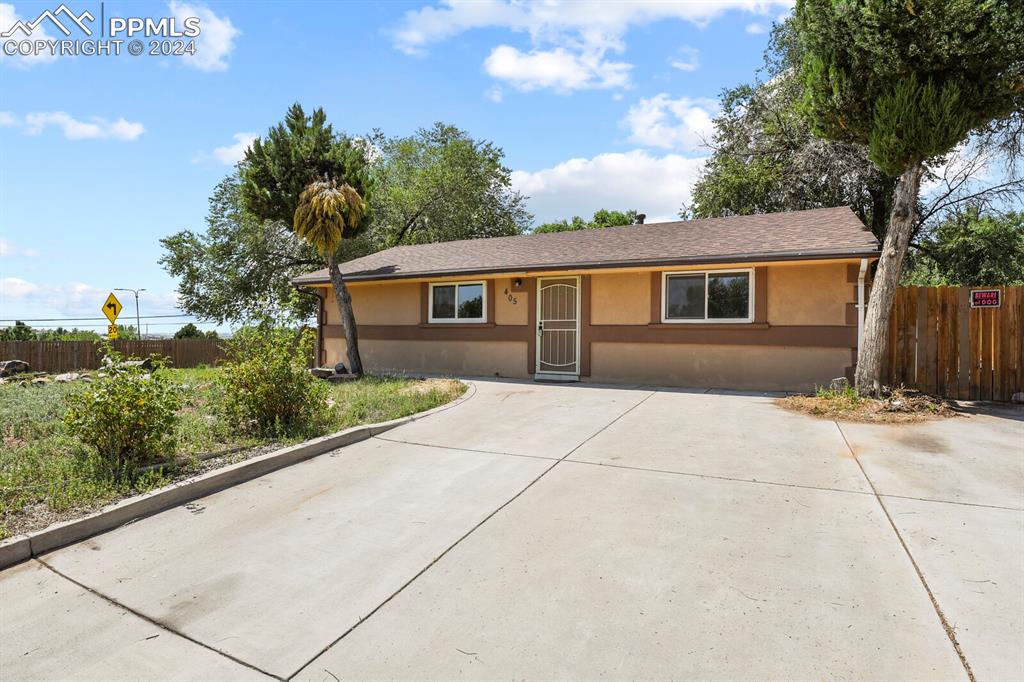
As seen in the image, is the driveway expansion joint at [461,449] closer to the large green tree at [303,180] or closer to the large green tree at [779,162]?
the large green tree at [303,180]

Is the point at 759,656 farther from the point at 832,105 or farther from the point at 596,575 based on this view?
the point at 832,105

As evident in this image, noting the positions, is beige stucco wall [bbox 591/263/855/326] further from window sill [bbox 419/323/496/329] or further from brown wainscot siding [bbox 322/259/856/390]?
window sill [bbox 419/323/496/329]

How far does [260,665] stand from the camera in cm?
243

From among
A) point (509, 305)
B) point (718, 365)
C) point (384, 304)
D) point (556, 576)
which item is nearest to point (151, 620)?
point (556, 576)

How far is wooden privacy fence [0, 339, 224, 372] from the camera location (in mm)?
17938

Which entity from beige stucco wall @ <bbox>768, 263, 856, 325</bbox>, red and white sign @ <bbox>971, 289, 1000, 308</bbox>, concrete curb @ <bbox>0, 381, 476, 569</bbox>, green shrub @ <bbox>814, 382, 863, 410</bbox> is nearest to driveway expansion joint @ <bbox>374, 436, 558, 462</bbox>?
concrete curb @ <bbox>0, 381, 476, 569</bbox>

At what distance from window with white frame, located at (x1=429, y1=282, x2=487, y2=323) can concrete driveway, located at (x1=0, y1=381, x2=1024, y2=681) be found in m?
7.63

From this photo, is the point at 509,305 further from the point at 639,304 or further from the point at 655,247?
the point at 655,247

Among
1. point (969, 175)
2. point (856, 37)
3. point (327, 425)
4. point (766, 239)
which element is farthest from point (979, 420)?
point (969, 175)

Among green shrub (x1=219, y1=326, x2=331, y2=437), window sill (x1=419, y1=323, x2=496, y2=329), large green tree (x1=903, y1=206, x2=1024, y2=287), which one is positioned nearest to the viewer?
green shrub (x1=219, y1=326, x2=331, y2=437)

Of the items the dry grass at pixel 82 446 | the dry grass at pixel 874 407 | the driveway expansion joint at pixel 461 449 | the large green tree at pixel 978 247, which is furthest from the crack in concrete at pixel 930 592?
the large green tree at pixel 978 247

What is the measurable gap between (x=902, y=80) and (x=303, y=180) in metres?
11.0

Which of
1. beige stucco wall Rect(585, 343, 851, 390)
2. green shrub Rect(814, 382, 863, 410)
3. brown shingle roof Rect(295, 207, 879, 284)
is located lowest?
green shrub Rect(814, 382, 863, 410)

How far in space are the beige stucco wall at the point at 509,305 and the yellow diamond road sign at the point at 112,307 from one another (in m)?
11.0
